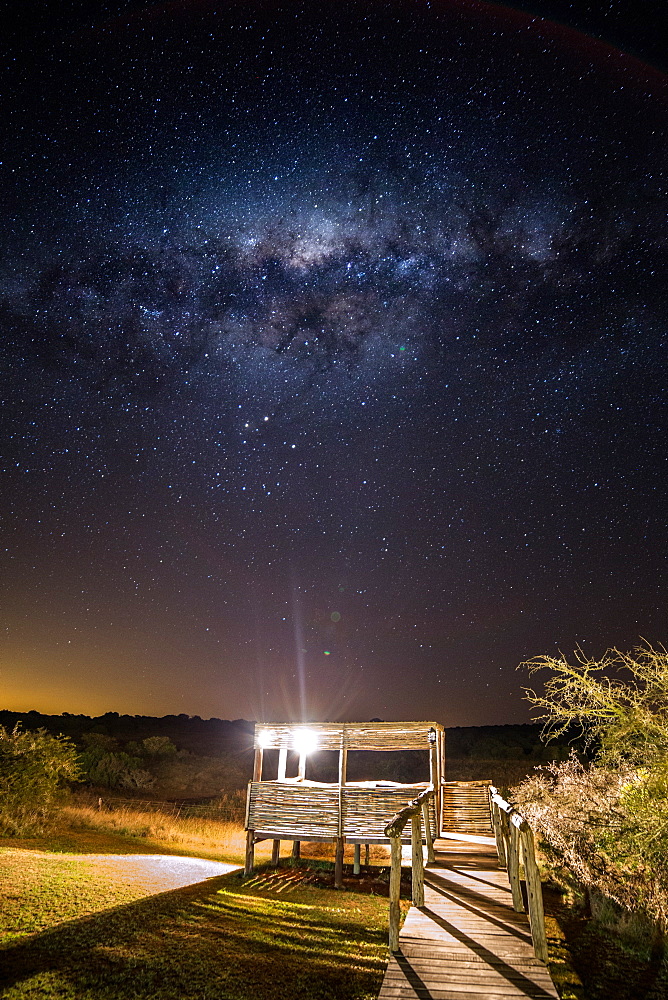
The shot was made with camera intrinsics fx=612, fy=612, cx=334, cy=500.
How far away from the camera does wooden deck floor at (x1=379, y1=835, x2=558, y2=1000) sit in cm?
682

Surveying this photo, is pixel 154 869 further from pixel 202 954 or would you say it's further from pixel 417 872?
pixel 417 872

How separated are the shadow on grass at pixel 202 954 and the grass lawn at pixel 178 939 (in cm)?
2

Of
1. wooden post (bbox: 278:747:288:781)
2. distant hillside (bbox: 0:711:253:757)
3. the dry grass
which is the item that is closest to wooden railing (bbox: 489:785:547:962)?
wooden post (bbox: 278:747:288:781)

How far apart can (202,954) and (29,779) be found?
14720mm

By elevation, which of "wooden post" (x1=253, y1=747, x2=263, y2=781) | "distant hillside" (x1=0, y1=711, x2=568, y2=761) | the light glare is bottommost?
"wooden post" (x1=253, y1=747, x2=263, y2=781)

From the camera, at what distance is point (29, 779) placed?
21797 mm

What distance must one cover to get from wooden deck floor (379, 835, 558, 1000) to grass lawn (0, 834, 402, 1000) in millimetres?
1335

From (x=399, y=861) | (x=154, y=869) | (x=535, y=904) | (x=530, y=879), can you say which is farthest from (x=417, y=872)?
(x=154, y=869)

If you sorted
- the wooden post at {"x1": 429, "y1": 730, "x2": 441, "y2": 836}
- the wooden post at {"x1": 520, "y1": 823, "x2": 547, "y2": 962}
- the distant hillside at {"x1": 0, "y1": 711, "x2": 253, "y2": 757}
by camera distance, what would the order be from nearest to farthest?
the wooden post at {"x1": 520, "y1": 823, "x2": 547, "y2": 962} < the wooden post at {"x1": 429, "y1": 730, "x2": 441, "y2": 836} < the distant hillside at {"x1": 0, "y1": 711, "x2": 253, "y2": 757}

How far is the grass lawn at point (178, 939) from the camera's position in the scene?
869 centimetres

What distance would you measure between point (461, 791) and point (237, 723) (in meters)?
94.6

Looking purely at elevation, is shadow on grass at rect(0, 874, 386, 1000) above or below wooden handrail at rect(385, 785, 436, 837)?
below

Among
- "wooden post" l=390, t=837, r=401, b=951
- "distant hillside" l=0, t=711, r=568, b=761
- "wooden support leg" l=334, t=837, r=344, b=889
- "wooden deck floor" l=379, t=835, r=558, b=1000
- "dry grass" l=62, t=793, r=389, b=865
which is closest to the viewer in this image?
"wooden deck floor" l=379, t=835, r=558, b=1000

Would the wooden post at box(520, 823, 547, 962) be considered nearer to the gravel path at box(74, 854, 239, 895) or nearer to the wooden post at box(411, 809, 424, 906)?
the wooden post at box(411, 809, 424, 906)
